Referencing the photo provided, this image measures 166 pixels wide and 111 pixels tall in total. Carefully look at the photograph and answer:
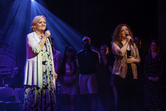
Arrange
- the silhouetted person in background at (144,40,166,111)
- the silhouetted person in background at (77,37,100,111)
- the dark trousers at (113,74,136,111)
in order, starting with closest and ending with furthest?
the dark trousers at (113,74,136,111), the silhouetted person in background at (144,40,166,111), the silhouetted person in background at (77,37,100,111)

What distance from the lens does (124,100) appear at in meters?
3.63

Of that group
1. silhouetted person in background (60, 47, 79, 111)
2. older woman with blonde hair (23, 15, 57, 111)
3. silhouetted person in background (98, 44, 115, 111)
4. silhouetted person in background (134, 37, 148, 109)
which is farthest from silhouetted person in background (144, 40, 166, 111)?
older woman with blonde hair (23, 15, 57, 111)

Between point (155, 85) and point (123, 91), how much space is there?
122 cm

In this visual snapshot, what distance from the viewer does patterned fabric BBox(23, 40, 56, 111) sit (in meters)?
2.79

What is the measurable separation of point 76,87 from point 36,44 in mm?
1991

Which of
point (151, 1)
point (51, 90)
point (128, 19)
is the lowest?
point (51, 90)

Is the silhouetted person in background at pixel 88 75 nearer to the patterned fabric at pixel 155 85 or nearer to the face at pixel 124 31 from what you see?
the face at pixel 124 31

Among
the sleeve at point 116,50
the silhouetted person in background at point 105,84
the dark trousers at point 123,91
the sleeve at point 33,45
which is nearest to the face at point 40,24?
the sleeve at point 33,45

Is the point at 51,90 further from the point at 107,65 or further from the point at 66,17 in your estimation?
the point at 66,17

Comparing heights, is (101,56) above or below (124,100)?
above

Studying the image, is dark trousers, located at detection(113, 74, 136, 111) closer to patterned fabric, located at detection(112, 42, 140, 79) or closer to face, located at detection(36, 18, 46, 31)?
patterned fabric, located at detection(112, 42, 140, 79)

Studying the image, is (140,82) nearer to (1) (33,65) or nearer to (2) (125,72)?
(2) (125,72)

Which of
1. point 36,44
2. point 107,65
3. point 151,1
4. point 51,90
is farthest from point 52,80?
point 151,1

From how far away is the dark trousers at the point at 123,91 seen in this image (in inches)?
140
